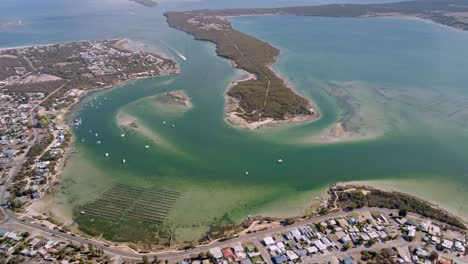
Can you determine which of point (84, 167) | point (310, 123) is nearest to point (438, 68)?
point (310, 123)

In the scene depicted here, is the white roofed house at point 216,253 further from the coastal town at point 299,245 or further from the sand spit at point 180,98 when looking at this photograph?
the sand spit at point 180,98

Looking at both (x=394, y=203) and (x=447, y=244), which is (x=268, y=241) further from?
(x=447, y=244)

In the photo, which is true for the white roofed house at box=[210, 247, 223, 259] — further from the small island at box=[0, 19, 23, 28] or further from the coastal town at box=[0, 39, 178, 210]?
the small island at box=[0, 19, 23, 28]

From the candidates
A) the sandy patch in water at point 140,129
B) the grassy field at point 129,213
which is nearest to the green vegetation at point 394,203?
the grassy field at point 129,213

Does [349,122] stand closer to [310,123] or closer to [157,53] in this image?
[310,123]

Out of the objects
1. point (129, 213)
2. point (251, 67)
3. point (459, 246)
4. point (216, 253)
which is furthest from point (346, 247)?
point (251, 67)

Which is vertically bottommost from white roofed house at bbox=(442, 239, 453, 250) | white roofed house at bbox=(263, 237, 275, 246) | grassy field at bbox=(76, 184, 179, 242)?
grassy field at bbox=(76, 184, 179, 242)

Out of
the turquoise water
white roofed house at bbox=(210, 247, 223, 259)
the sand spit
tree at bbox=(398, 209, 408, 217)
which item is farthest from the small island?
tree at bbox=(398, 209, 408, 217)
